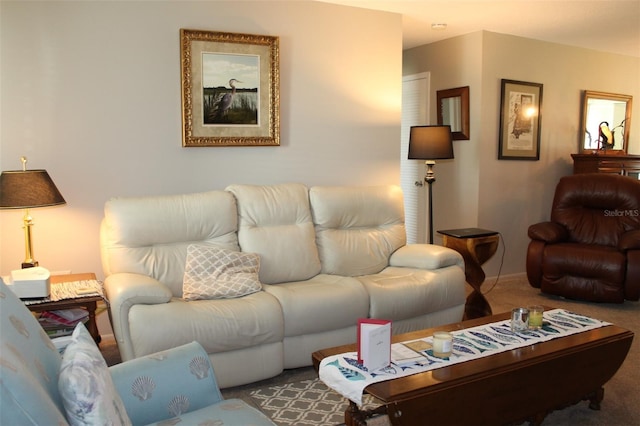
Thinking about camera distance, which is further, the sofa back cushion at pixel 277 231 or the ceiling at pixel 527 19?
the ceiling at pixel 527 19

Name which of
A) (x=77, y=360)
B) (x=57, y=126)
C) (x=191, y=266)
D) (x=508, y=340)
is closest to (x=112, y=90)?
(x=57, y=126)

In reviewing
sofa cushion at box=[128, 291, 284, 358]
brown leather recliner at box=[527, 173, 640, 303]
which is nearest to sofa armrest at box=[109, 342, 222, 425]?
sofa cushion at box=[128, 291, 284, 358]

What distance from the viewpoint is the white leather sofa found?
9.05ft

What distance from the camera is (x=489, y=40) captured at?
16.7ft

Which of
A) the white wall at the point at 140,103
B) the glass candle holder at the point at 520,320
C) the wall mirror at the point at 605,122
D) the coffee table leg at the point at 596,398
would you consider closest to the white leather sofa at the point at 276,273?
the white wall at the point at 140,103

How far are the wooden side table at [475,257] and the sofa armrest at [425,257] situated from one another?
9.1 inches

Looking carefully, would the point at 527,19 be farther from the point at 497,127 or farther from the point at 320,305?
the point at 320,305

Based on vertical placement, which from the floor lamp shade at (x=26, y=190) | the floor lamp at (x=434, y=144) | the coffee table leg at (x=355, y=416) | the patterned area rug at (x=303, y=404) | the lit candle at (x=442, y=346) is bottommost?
the patterned area rug at (x=303, y=404)

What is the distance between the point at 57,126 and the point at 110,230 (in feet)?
2.58

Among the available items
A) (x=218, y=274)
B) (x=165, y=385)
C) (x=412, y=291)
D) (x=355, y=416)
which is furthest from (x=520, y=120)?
(x=165, y=385)

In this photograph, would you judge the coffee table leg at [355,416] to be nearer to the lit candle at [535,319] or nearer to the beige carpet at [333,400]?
the beige carpet at [333,400]

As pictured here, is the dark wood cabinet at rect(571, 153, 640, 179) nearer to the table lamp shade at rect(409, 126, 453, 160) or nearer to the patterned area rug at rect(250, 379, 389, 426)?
the table lamp shade at rect(409, 126, 453, 160)

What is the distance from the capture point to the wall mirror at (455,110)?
5246 millimetres

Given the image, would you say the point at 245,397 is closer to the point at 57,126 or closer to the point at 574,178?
the point at 57,126
